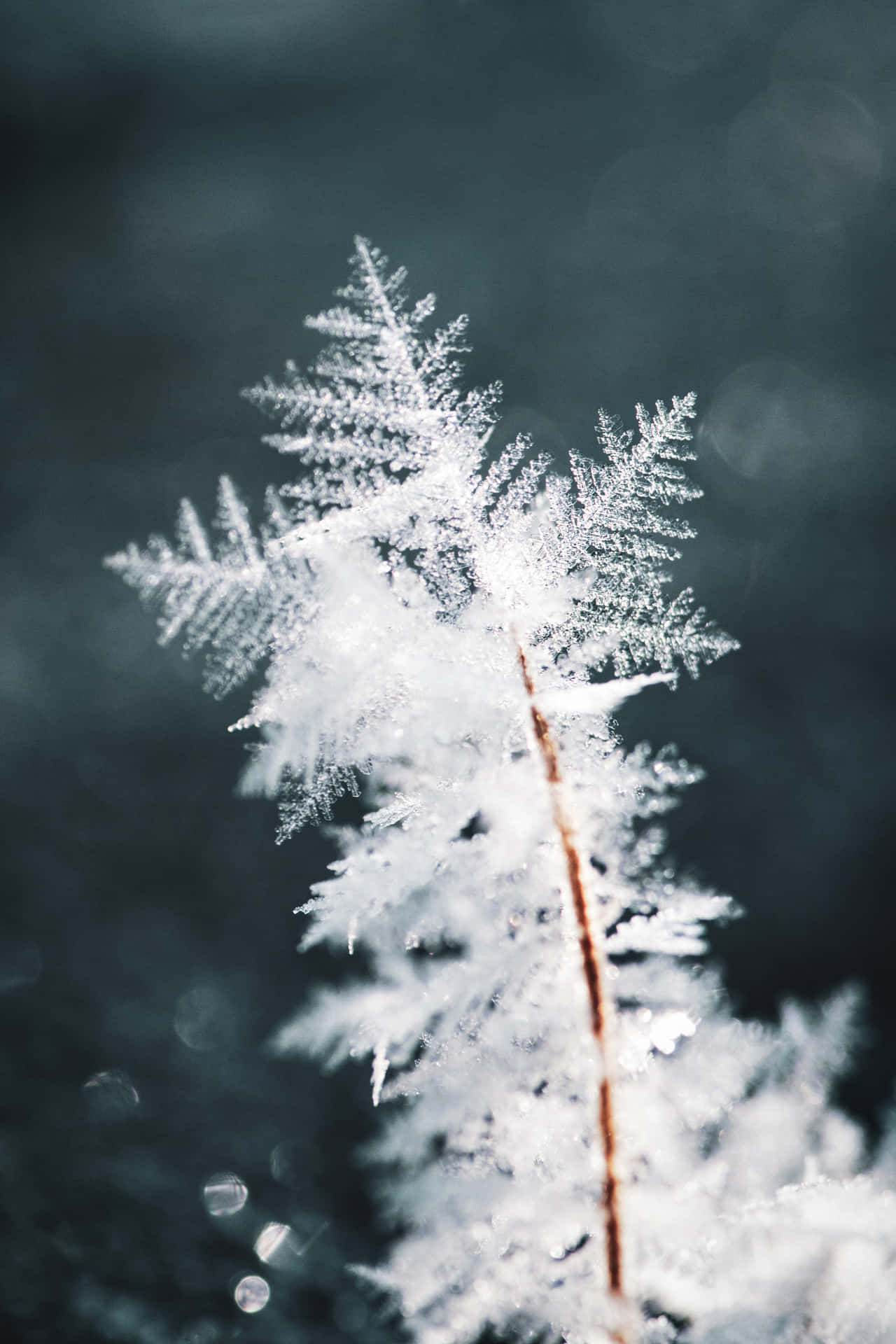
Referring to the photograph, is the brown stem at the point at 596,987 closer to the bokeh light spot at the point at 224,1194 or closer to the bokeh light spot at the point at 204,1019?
the bokeh light spot at the point at 224,1194

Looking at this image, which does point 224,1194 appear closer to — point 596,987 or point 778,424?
Result: point 596,987

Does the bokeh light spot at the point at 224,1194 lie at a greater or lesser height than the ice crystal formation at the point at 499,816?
lesser

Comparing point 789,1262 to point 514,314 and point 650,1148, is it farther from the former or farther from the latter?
point 514,314

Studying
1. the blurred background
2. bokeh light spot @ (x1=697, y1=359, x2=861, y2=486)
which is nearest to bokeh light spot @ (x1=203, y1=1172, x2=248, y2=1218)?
the blurred background

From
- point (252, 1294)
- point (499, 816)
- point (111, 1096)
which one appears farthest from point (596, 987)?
point (111, 1096)

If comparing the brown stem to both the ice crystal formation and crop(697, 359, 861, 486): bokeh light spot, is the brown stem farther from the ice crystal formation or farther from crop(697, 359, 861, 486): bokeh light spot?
crop(697, 359, 861, 486): bokeh light spot

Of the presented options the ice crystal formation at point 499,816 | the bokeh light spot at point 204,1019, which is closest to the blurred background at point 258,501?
the bokeh light spot at point 204,1019

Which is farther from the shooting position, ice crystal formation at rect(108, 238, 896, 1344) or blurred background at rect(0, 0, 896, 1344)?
blurred background at rect(0, 0, 896, 1344)

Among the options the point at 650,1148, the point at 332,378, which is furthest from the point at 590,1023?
the point at 332,378
